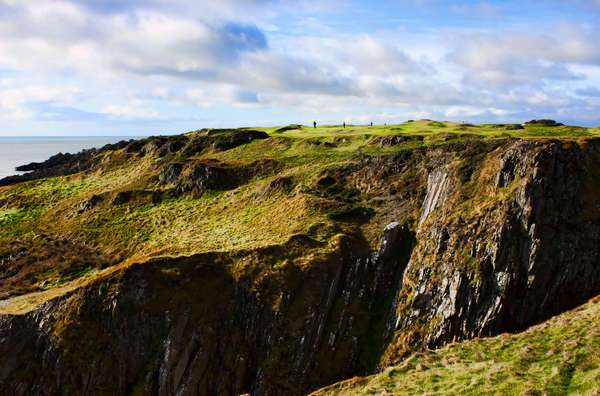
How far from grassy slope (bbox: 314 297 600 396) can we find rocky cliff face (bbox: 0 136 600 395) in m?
4.48

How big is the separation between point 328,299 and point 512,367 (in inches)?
628

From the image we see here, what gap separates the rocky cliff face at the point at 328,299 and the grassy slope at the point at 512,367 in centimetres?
448

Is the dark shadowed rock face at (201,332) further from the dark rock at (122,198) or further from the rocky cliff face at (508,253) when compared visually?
the dark rock at (122,198)

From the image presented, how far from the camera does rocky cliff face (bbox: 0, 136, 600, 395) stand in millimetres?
28531

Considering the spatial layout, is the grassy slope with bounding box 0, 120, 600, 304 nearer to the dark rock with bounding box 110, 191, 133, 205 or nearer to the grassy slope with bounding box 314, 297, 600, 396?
the dark rock with bounding box 110, 191, 133, 205

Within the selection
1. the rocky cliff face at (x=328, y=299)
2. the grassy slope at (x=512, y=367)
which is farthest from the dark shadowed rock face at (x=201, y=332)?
the grassy slope at (x=512, y=367)

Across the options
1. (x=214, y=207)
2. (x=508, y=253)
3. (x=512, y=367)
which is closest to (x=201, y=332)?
(x=512, y=367)

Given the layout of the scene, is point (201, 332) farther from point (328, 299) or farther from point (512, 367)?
point (512, 367)

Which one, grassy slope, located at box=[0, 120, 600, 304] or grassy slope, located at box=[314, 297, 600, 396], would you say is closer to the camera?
grassy slope, located at box=[314, 297, 600, 396]

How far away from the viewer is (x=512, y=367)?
19453mm

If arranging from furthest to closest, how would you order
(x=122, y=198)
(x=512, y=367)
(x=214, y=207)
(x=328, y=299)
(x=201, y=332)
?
(x=122, y=198) → (x=214, y=207) → (x=328, y=299) → (x=201, y=332) → (x=512, y=367)

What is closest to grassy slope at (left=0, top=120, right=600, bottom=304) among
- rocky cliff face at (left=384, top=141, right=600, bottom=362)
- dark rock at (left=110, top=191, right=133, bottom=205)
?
dark rock at (left=110, top=191, right=133, bottom=205)

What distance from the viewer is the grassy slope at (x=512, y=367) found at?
17.2 meters

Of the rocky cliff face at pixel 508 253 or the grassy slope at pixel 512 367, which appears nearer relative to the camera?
the grassy slope at pixel 512 367
